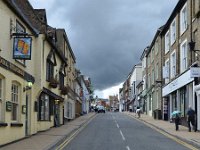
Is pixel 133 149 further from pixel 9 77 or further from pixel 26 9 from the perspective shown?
pixel 26 9

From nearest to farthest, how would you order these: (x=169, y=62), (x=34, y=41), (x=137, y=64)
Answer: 1. (x=34, y=41)
2. (x=169, y=62)
3. (x=137, y=64)

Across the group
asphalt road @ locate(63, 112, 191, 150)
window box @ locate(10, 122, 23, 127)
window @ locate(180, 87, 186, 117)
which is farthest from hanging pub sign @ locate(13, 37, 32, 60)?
window @ locate(180, 87, 186, 117)

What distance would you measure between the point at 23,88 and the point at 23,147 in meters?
5.25

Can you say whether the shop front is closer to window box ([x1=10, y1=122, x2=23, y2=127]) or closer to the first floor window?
the first floor window

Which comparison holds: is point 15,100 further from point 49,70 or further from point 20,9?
point 49,70

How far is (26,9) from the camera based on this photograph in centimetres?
2844

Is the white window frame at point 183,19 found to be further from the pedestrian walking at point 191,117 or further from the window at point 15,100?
the window at point 15,100

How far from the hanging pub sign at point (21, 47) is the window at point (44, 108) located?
30.4 ft

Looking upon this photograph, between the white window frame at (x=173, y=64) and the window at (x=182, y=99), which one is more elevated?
the white window frame at (x=173, y=64)

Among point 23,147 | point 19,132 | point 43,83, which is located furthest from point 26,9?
point 23,147

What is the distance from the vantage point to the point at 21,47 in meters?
19.5

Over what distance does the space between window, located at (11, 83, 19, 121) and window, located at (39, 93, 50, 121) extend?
6.49 meters

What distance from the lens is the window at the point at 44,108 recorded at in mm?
28797

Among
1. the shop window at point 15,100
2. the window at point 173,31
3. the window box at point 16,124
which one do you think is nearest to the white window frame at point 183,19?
the window at point 173,31
